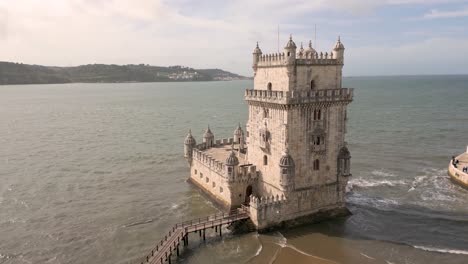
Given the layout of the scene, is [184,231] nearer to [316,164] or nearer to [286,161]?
[286,161]

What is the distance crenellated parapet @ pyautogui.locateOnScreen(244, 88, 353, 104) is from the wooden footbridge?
37.5 ft

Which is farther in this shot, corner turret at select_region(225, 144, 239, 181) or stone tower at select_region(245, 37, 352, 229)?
corner turret at select_region(225, 144, 239, 181)

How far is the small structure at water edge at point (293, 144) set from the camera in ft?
125

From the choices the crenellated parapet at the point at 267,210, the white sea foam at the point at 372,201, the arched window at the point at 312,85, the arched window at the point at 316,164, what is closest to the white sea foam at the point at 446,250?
the white sea foam at the point at 372,201

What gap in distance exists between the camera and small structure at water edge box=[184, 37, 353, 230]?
3800 centimetres

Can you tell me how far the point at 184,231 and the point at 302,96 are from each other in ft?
54.9

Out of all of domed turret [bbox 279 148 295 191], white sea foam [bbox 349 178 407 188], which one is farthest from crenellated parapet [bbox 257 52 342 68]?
white sea foam [bbox 349 178 407 188]

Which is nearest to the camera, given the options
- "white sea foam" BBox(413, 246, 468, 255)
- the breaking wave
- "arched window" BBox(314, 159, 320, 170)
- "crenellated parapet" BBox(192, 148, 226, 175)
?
"white sea foam" BBox(413, 246, 468, 255)

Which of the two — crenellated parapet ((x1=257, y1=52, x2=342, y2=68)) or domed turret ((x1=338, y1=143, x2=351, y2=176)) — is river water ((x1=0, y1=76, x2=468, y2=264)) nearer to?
domed turret ((x1=338, y1=143, x2=351, y2=176))

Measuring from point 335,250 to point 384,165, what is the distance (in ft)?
101

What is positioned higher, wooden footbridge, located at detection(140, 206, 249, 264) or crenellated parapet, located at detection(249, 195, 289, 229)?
crenellated parapet, located at detection(249, 195, 289, 229)

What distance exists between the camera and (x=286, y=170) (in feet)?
124

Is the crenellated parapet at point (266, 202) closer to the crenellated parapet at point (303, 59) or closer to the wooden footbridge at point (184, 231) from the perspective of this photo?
the wooden footbridge at point (184, 231)

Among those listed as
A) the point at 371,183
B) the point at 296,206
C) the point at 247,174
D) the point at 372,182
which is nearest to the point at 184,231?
the point at 247,174
